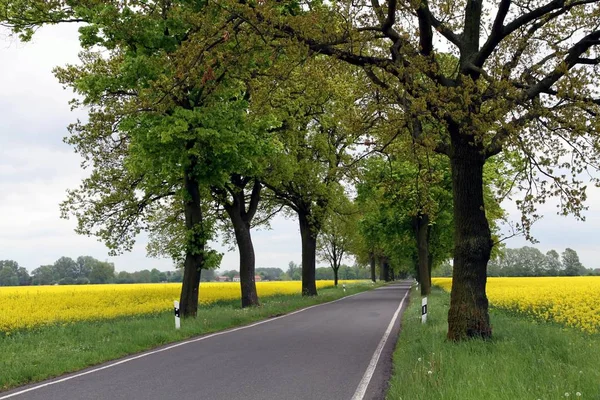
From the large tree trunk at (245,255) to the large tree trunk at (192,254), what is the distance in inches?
204

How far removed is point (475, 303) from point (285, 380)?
4.26 m

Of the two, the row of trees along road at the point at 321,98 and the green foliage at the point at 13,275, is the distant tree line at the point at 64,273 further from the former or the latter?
the row of trees along road at the point at 321,98

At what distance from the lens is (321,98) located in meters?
21.7

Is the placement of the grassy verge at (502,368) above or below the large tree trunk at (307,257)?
below

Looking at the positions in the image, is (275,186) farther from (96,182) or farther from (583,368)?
(583,368)

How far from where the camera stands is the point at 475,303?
9422mm

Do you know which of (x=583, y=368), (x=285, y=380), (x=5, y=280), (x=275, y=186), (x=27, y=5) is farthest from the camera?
(x=5, y=280)

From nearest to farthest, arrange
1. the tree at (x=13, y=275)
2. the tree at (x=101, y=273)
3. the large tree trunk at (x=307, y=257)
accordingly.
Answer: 1. the large tree trunk at (x=307, y=257)
2. the tree at (x=13, y=275)
3. the tree at (x=101, y=273)

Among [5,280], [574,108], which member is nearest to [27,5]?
[574,108]

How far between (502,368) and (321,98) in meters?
16.7

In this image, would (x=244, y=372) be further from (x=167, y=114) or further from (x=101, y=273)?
(x=101, y=273)

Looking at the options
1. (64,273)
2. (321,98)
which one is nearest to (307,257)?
(321,98)

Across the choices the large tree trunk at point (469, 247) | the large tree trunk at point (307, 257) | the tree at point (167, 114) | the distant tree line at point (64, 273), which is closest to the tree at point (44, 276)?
the distant tree line at point (64, 273)

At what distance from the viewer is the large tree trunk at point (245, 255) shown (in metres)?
21.6
